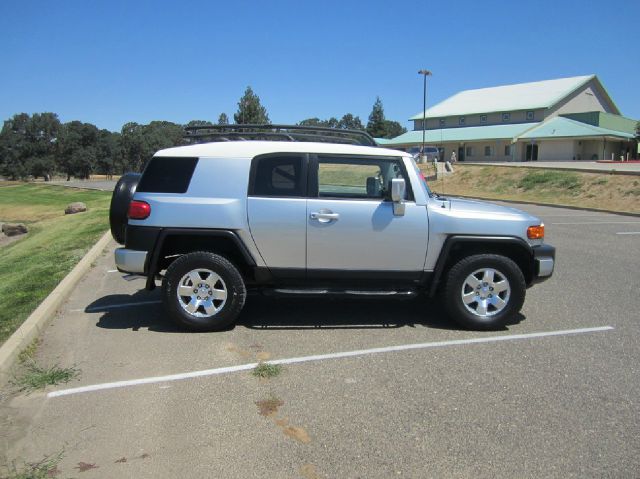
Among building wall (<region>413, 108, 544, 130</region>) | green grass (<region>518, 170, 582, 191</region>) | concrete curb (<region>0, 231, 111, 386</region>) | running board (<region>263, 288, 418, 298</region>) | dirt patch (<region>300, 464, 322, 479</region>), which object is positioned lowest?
dirt patch (<region>300, 464, 322, 479</region>)

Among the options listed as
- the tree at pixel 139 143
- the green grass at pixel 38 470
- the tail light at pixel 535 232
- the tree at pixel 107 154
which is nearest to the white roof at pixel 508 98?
the tree at pixel 139 143

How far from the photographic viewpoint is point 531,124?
6019 centimetres

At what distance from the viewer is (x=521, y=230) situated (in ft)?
18.5

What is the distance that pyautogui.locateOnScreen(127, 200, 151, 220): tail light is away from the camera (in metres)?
5.46

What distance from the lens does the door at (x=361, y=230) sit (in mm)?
5445

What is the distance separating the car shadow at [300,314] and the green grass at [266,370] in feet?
3.72

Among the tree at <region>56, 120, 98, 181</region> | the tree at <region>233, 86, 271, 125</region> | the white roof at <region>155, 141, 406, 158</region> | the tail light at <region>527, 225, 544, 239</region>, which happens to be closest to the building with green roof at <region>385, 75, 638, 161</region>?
the tree at <region>233, 86, 271, 125</region>

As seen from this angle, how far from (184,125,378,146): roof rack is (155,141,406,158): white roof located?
1.00ft

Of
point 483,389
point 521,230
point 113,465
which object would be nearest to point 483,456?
point 483,389

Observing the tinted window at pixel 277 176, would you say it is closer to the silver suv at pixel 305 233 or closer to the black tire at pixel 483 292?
the silver suv at pixel 305 233

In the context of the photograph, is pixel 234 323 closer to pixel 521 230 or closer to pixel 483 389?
pixel 483 389

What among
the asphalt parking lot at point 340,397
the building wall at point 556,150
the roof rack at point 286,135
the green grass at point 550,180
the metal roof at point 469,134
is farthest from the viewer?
the metal roof at point 469,134

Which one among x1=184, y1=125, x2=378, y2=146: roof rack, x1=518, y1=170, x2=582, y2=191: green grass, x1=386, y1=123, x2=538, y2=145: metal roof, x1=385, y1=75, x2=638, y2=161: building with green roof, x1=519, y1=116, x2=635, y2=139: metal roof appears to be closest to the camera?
x1=184, y1=125, x2=378, y2=146: roof rack

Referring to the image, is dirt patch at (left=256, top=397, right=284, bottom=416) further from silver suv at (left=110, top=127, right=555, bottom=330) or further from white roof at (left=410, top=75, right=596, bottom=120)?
white roof at (left=410, top=75, right=596, bottom=120)
